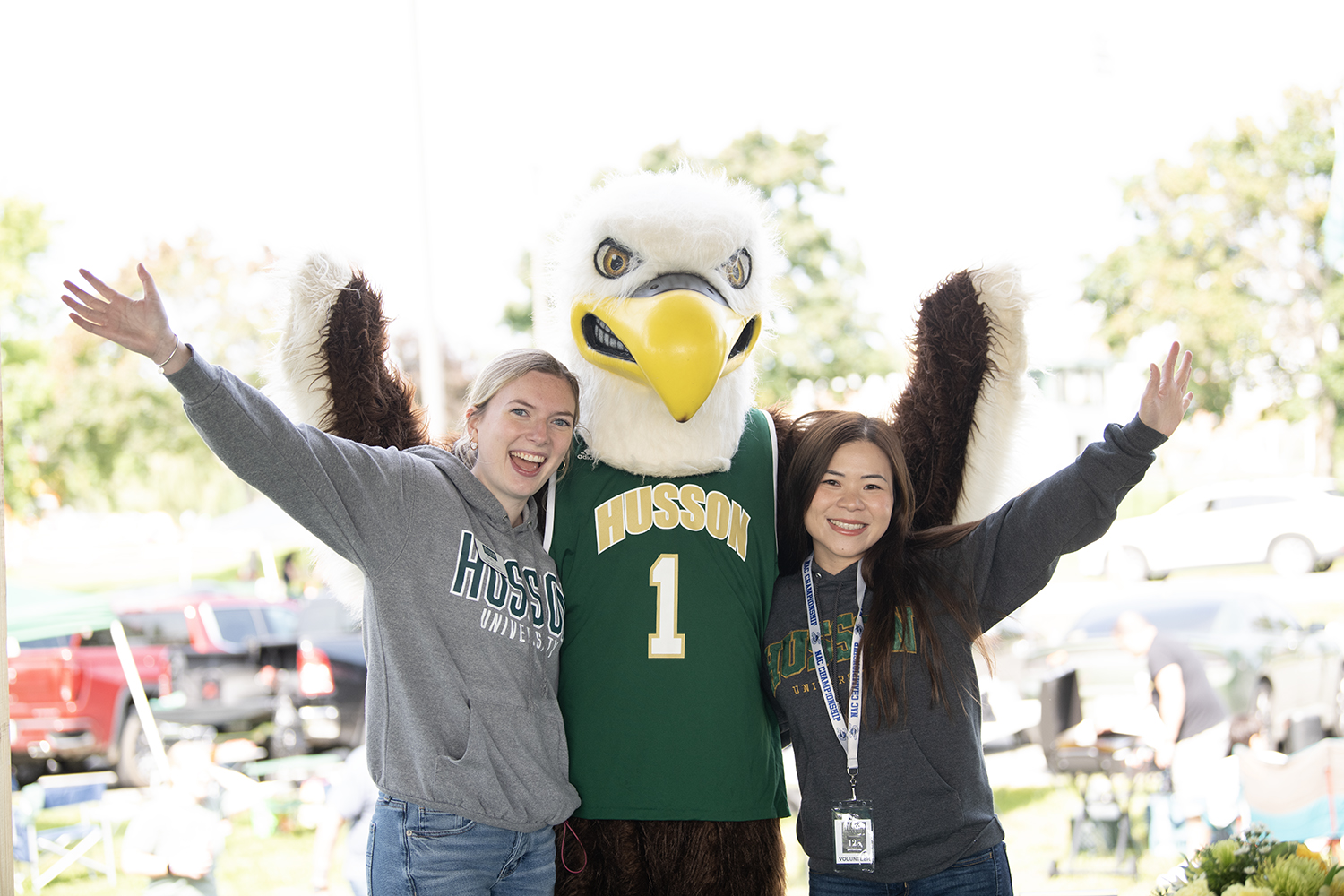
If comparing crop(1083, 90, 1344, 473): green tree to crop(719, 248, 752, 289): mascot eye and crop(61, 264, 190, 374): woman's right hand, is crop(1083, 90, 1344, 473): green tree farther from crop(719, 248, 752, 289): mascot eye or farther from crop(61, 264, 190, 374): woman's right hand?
crop(61, 264, 190, 374): woman's right hand

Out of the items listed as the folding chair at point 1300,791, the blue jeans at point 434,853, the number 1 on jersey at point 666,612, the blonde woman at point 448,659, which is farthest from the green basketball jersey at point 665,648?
the folding chair at point 1300,791

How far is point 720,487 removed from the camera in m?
1.79

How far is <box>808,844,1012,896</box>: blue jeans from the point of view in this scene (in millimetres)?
1500

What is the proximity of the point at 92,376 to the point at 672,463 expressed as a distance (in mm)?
12938

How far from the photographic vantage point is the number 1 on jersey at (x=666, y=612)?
1662 millimetres

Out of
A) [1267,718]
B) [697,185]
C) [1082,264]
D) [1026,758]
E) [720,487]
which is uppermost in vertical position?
[1082,264]

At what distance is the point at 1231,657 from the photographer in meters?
4.68

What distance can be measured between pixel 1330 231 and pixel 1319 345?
883cm

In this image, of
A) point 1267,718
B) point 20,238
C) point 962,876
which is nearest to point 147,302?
point 962,876

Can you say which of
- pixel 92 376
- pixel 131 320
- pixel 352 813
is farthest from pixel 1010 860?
pixel 92 376

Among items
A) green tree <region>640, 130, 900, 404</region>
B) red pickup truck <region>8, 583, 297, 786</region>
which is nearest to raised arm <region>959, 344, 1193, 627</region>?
red pickup truck <region>8, 583, 297, 786</region>

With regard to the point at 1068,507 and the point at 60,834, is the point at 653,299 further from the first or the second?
→ the point at 60,834

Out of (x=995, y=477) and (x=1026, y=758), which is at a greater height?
(x=995, y=477)

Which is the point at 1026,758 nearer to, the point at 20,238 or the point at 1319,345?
the point at 1319,345
